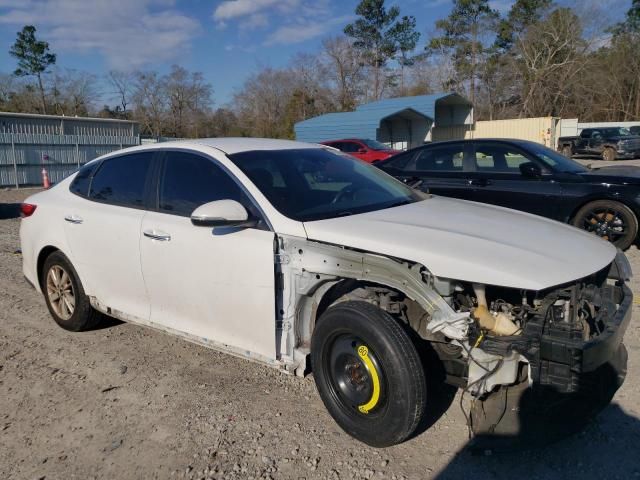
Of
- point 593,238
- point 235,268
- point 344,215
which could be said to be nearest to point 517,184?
point 593,238

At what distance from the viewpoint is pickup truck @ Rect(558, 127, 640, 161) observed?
27109 mm

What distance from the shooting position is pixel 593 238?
3.34m

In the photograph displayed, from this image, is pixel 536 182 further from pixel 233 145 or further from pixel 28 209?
pixel 28 209

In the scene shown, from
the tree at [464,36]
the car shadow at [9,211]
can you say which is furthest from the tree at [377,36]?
the car shadow at [9,211]

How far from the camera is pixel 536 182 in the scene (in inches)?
288

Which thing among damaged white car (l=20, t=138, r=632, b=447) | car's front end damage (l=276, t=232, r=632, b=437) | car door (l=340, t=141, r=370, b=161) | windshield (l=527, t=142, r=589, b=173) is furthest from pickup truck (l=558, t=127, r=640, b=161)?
car's front end damage (l=276, t=232, r=632, b=437)

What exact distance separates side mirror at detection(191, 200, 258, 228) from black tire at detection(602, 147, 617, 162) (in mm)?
29181

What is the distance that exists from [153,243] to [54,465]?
1504 millimetres

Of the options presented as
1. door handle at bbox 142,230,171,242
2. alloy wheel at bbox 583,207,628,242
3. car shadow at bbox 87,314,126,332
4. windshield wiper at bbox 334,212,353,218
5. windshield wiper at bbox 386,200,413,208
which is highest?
windshield wiper at bbox 386,200,413,208

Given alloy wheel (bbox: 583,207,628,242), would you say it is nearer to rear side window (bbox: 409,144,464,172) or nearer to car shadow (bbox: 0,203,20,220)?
rear side window (bbox: 409,144,464,172)

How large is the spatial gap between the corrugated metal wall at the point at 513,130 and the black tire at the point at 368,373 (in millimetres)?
30571

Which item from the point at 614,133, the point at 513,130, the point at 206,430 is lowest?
the point at 206,430

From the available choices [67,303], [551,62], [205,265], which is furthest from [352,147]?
Answer: [551,62]

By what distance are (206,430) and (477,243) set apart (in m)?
1.93
